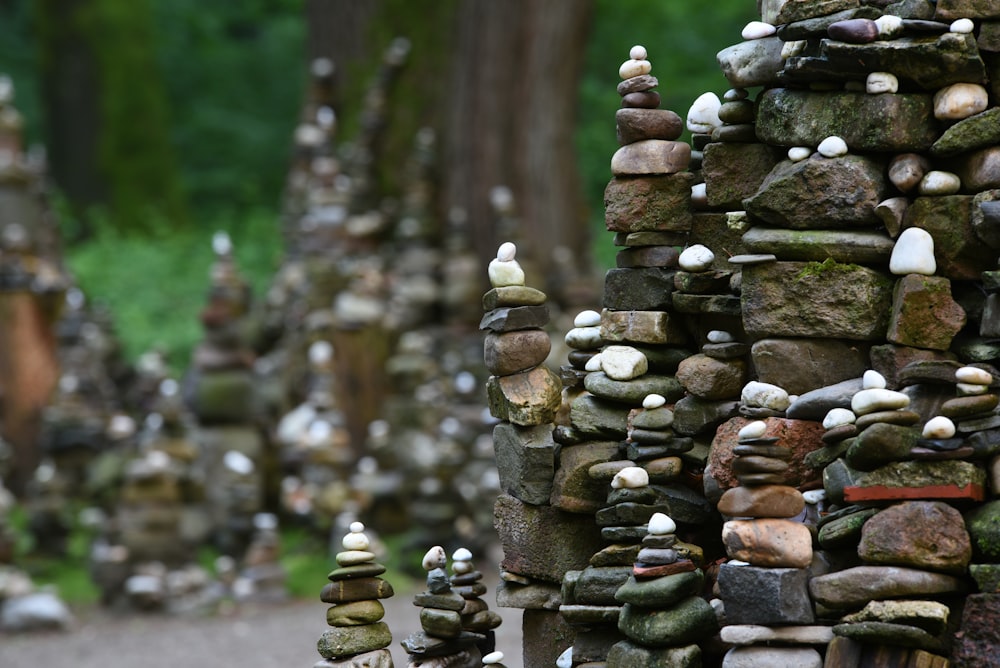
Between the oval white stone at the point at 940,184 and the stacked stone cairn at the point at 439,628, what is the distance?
1538 mm

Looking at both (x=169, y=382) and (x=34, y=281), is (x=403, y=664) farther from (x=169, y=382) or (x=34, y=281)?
(x=34, y=281)

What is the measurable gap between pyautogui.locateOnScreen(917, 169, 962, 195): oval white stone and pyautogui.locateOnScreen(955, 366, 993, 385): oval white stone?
1.45 feet

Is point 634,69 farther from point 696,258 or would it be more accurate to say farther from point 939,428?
point 939,428

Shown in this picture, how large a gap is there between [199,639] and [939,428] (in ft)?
24.9

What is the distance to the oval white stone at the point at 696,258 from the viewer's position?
12.1 ft

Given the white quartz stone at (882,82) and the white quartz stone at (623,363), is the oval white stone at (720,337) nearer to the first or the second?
the white quartz stone at (623,363)

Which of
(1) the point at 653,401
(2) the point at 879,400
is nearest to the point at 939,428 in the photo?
(2) the point at 879,400

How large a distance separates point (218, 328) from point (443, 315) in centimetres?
218

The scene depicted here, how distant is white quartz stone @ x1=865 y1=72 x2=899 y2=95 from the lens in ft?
10.9

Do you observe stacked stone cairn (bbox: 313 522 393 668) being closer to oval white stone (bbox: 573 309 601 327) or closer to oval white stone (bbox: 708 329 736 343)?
oval white stone (bbox: 573 309 601 327)

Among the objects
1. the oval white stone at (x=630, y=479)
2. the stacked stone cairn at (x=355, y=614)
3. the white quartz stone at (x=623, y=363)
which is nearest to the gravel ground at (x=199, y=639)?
the stacked stone cairn at (x=355, y=614)

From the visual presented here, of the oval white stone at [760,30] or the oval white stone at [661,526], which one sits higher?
the oval white stone at [760,30]

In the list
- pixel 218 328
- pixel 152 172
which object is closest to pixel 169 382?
pixel 218 328

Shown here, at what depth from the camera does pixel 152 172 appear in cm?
2236
